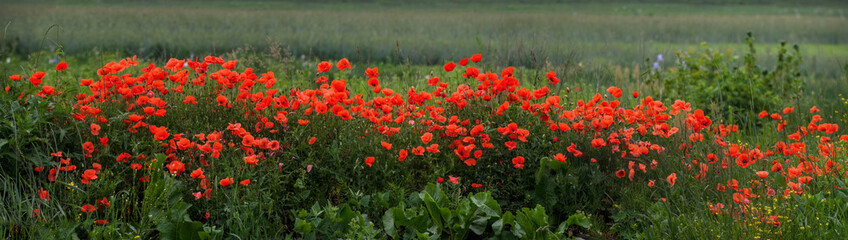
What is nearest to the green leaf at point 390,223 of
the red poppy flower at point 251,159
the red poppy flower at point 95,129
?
the red poppy flower at point 251,159

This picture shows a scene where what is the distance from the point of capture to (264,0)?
23.2 meters

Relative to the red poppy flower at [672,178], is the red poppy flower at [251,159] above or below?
above

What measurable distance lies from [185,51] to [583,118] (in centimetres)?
617

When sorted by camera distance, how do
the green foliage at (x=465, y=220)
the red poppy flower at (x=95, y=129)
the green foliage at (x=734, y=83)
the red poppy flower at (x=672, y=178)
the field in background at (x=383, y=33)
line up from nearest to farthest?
the green foliage at (x=465, y=220), the red poppy flower at (x=672, y=178), the red poppy flower at (x=95, y=129), the green foliage at (x=734, y=83), the field in background at (x=383, y=33)

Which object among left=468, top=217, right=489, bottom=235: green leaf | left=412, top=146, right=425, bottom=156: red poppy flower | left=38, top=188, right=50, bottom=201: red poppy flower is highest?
left=412, top=146, right=425, bottom=156: red poppy flower

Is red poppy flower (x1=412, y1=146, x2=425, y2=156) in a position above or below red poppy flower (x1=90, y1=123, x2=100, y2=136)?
below

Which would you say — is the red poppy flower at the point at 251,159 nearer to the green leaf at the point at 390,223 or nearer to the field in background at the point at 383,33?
the green leaf at the point at 390,223

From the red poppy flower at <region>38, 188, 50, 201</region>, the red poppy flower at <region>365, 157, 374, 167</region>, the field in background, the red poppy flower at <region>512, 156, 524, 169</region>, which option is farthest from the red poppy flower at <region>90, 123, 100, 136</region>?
the field in background

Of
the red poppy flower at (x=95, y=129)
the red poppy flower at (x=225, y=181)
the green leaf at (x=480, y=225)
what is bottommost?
the green leaf at (x=480, y=225)

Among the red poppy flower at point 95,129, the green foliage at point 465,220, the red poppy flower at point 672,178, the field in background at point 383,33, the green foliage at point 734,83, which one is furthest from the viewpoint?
the field in background at point 383,33

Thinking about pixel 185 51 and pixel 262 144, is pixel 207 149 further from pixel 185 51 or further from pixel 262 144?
pixel 185 51

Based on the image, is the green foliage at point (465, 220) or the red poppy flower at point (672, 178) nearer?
the green foliage at point (465, 220)

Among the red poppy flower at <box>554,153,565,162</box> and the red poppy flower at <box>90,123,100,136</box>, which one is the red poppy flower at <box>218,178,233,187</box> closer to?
the red poppy flower at <box>90,123,100,136</box>

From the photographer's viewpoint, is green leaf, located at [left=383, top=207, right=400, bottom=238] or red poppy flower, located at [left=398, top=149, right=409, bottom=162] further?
red poppy flower, located at [left=398, top=149, right=409, bottom=162]
